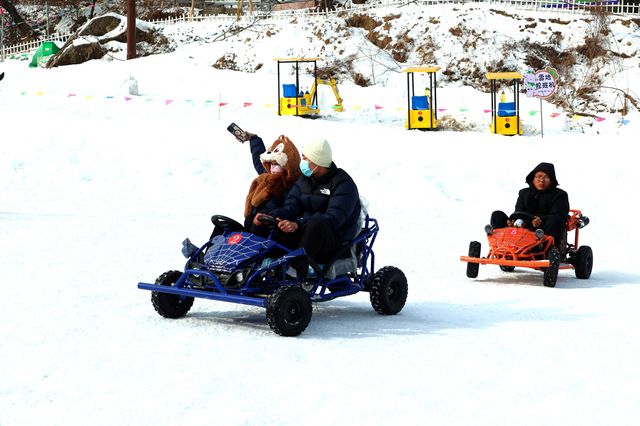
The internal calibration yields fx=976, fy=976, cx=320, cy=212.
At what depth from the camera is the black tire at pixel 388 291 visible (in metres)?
7.89

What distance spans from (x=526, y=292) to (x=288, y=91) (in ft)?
62.5

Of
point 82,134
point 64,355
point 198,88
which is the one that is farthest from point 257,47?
point 64,355

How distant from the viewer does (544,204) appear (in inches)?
431

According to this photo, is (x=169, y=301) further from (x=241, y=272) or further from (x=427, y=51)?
(x=427, y=51)

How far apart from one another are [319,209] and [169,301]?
4.45 ft

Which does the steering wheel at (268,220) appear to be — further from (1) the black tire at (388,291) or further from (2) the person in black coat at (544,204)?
(2) the person in black coat at (544,204)

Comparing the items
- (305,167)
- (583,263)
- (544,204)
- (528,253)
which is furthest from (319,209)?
(583,263)

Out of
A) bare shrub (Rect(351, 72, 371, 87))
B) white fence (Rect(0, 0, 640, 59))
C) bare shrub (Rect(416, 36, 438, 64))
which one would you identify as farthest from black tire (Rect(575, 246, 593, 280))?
white fence (Rect(0, 0, 640, 59))

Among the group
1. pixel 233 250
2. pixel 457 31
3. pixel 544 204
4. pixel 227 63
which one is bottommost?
pixel 233 250

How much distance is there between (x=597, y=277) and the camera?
1105cm

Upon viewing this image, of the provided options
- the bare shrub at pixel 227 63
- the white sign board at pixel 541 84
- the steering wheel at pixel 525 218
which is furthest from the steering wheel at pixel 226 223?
the bare shrub at pixel 227 63

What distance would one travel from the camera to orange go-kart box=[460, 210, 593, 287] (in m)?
10.1

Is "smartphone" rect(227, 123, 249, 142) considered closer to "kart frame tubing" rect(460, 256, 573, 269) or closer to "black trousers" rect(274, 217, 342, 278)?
"black trousers" rect(274, 217, 342, 278)

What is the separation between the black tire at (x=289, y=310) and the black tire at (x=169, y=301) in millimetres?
992
